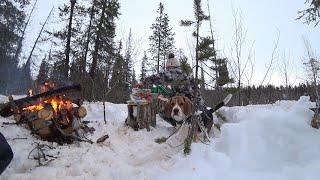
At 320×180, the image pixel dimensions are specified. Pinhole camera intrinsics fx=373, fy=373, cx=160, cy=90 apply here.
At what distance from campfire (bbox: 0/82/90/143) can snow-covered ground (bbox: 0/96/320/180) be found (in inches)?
11.6

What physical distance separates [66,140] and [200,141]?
8.40 ft

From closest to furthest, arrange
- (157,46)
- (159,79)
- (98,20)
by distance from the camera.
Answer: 1. (159,79)
2. (98,20)
3. (157,46)

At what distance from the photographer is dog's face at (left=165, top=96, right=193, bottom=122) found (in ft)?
26.5

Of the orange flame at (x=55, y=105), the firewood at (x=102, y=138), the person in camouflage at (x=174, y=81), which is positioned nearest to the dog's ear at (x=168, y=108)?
the person in camouflage at (x=174, y=81)

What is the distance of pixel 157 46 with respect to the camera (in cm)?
4144

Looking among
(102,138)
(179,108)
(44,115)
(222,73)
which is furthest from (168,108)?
(222,73)

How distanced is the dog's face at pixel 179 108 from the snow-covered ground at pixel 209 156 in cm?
96

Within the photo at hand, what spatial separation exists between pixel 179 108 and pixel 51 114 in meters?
2.68

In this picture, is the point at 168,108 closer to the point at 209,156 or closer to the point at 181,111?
the point at 181,111

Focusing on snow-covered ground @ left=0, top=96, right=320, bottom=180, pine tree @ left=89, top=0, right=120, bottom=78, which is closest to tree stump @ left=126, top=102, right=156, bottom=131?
snow-covered ground @ left=0, top=96, right=320, bottom=180

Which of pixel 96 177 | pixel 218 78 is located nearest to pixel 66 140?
pixel 96 177

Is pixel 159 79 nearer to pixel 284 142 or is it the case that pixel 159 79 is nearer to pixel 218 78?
pixel 284 142

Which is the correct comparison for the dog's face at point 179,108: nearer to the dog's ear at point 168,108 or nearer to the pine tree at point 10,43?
the dog's ear at point 168,108

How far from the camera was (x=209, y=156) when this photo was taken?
6.00 m
